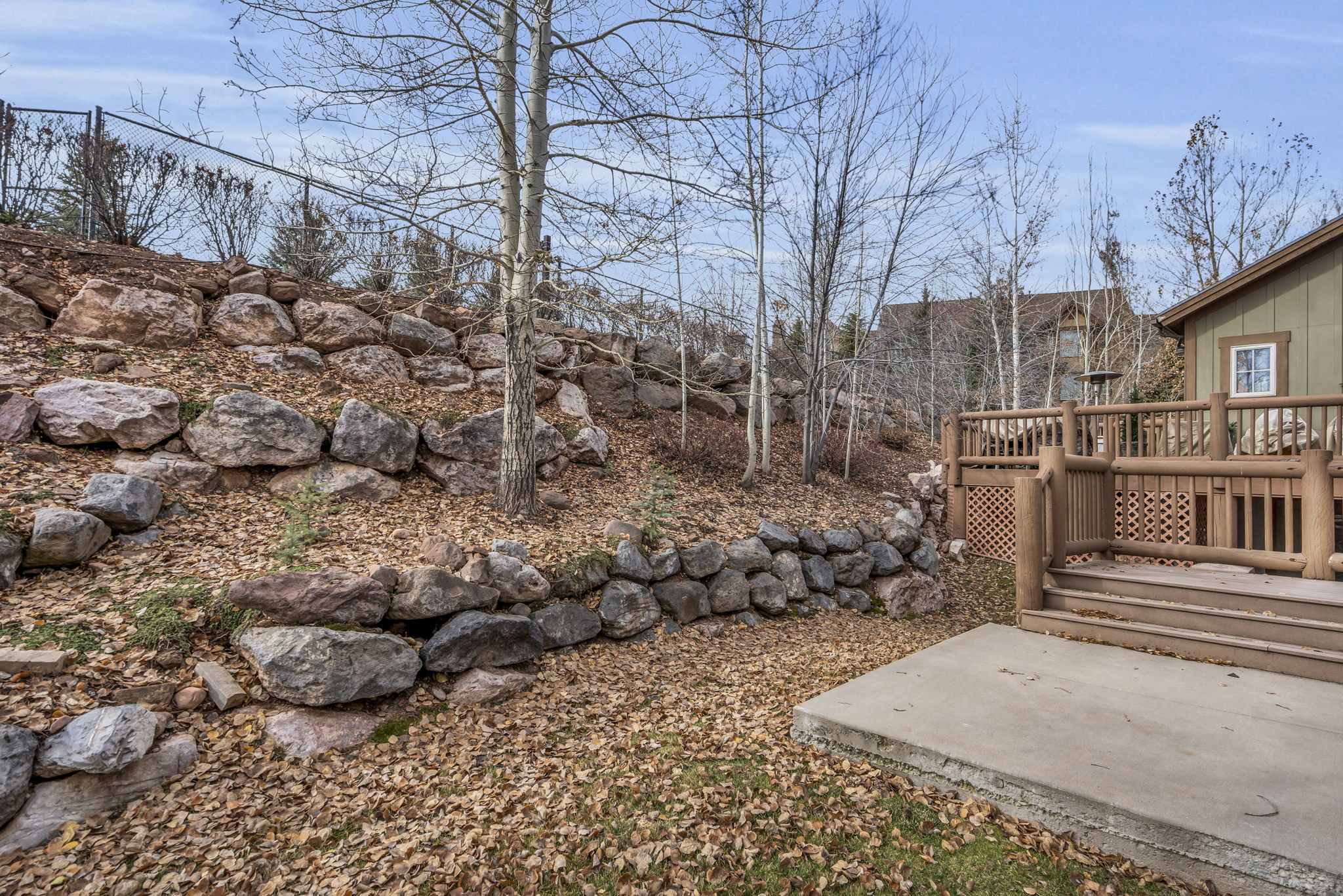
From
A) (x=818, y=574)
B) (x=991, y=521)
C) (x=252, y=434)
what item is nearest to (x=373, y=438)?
(x=252, y=434)

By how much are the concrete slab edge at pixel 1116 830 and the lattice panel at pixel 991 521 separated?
7.52 m

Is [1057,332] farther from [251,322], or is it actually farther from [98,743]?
[98,743]

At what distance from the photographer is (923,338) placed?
20.9 meters

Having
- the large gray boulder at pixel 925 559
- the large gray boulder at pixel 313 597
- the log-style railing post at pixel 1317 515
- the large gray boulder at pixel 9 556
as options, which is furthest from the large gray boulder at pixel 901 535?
the large gray boulder at pixel 9 556

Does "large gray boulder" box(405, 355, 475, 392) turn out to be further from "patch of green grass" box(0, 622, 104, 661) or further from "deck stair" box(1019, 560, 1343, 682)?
"deck stair" box(1019, 560, 1343, 682)

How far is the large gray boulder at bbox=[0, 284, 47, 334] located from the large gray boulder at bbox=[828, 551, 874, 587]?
8.60 metres

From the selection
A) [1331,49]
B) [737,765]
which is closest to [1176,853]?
[737,765]

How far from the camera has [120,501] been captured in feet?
14.1

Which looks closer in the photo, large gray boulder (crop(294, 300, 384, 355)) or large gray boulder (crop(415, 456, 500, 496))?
large gray boulder (crop(415, 456, 500, 496))

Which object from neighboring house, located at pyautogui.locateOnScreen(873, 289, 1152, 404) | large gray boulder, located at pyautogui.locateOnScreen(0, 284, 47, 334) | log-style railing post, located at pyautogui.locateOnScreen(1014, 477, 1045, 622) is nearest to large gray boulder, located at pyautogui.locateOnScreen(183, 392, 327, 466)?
large gray boulder, located at pyautogui.locateOnScreen(0, 284, 47, 334)

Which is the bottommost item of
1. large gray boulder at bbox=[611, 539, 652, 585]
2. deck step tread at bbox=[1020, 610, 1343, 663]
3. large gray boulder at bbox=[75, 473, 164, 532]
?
deck step tread at bbox=[1020, 610, 1343, 663]

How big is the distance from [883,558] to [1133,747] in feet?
16.2

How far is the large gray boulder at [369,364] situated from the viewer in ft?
23.7

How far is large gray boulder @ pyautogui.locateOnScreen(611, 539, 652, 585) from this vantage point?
5480 mm
